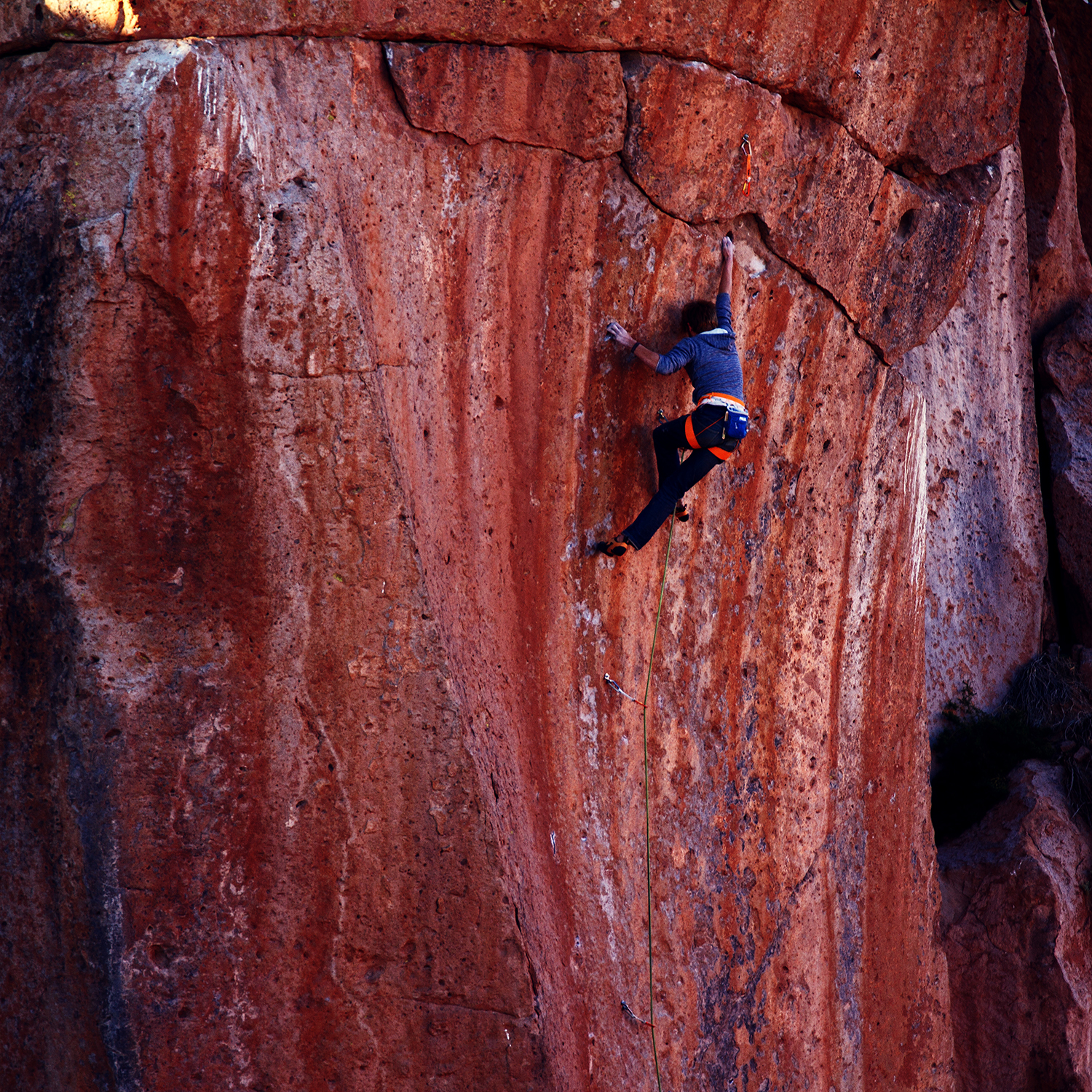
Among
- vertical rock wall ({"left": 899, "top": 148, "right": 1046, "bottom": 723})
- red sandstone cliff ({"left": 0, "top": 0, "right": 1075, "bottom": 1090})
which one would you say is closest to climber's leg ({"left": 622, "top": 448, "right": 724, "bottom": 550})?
red sandstone cliff ({"left": 0, "top": 0, "right": 1075, "bottom": 1090})

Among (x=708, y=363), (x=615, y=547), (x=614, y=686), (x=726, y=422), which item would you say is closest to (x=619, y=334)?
(x=708, y=363)

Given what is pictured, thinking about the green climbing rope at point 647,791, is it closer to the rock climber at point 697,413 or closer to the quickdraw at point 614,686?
the quickdraw at point 614,686

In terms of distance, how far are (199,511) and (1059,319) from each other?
5.92 m

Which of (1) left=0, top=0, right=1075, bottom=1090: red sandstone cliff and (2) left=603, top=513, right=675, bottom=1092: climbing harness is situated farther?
(2) left=603, top=513, right=675, bottom=1092: climbing harness

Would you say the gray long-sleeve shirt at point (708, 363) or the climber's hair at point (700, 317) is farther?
the climber's hair at point (700, 317)

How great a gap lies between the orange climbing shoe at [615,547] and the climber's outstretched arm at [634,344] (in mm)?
677

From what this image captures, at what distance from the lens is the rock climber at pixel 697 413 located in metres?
3.94

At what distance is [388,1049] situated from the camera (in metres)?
3.30

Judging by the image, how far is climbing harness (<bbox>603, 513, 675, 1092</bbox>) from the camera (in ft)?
13.0

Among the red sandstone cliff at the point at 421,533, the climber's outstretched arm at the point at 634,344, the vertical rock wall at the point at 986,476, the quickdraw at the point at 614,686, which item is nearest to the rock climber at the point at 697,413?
the climber's outstretched arm at the point at 634,344

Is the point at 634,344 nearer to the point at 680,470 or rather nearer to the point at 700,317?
the point at 700,317

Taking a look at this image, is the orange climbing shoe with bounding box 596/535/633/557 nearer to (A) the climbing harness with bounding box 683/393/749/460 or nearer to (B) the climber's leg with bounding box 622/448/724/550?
(B) the climber's leg with bounding box 622/448/724/550

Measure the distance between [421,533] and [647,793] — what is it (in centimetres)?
152

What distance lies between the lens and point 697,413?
156 inches
